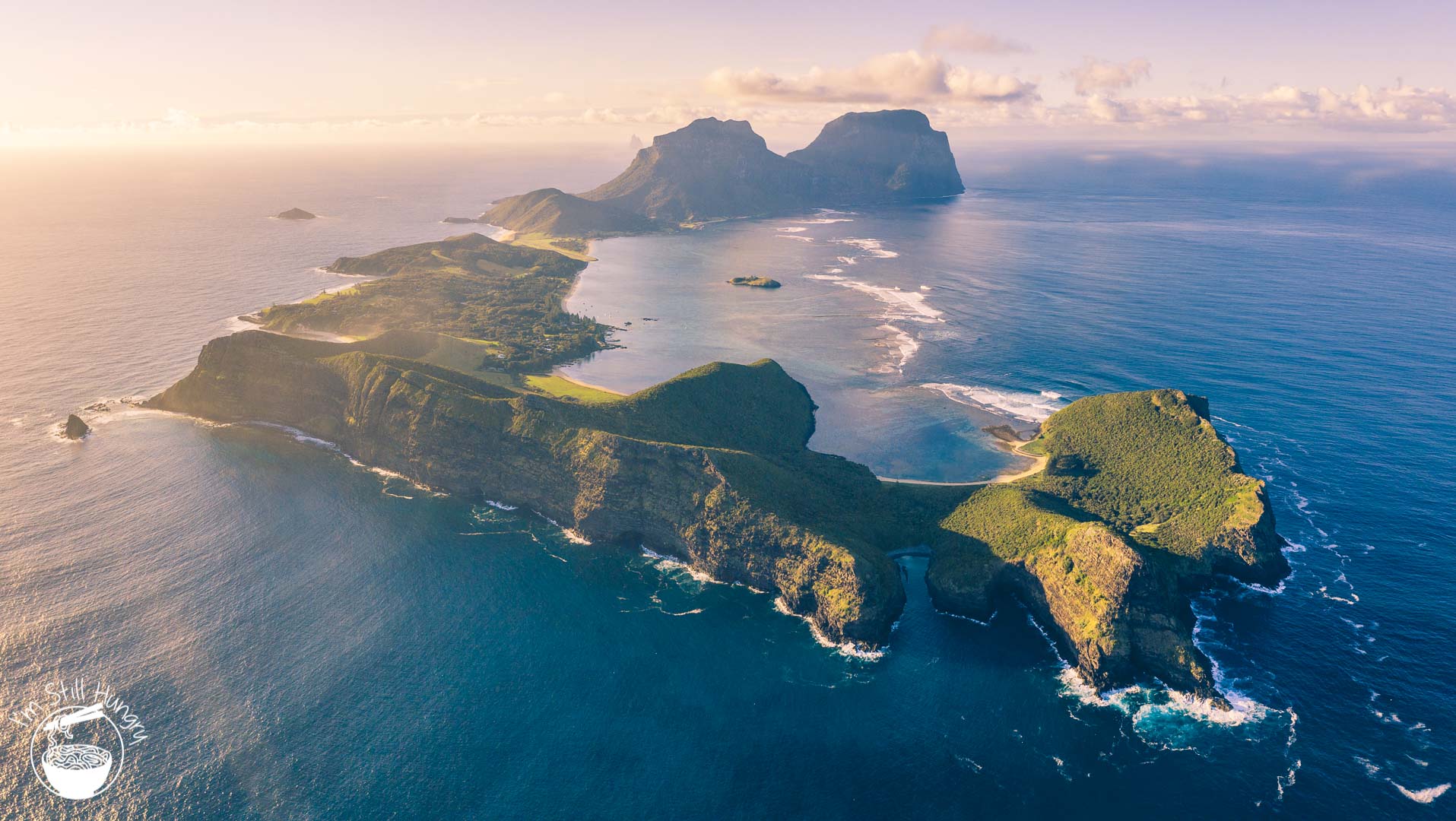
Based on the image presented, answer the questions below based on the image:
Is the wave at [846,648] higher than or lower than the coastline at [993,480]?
lower

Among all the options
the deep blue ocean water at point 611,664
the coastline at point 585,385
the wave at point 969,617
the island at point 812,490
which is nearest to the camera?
the deep blue ocean water at point 611,664

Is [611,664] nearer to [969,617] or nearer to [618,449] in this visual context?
[618,449]

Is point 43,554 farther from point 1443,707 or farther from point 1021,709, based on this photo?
point 1443,707

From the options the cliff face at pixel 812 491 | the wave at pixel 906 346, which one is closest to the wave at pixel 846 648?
the cliff face at pixel 812 491

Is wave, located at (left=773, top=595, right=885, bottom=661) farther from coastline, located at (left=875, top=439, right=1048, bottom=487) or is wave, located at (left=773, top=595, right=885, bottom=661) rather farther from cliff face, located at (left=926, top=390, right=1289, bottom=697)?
coastline, located at (left=875, top=439, right=1048, bottom=487)

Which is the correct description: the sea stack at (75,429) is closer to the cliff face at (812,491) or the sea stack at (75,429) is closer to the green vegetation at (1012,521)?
the cliff face at (812,491)

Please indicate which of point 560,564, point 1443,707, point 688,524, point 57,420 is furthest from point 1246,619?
point 57,420

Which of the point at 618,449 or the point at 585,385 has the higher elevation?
the point at 618,449

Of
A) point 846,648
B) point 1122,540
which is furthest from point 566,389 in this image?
point 1122,540
